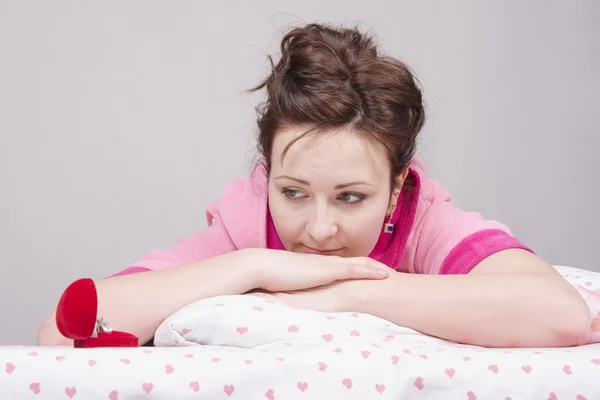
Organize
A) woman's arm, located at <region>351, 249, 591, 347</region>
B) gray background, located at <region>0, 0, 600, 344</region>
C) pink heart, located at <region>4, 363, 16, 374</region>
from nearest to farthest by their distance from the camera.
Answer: pink heart, located at <region>4, 363, 16, 374</region>, woman's arm, located at <region>351, 249, 591, 347</region>, gray background, located at <region>0, 0, 600, 344</region>

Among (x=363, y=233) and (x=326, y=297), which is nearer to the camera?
(x=326, y=297)

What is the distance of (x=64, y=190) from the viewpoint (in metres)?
2.41

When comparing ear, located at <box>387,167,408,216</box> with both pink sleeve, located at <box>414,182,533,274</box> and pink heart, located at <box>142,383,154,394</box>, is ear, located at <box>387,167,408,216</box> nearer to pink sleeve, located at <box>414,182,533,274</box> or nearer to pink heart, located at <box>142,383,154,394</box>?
pink sleeve, located at <box>414,182,533,274</box>

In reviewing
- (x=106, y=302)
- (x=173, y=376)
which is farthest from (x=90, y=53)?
(x=173, y=376)

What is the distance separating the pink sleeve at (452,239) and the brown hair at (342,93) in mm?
151

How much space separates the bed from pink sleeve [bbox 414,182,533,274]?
13.4 inches

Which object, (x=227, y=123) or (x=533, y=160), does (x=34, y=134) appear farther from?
(x=533, y=160)

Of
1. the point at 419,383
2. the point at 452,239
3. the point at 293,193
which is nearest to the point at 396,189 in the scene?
the point at 452,239

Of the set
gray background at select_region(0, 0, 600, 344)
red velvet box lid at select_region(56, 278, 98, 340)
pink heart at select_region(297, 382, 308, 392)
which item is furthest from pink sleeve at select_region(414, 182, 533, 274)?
gray background at select_region(0, 0, 600, 344)

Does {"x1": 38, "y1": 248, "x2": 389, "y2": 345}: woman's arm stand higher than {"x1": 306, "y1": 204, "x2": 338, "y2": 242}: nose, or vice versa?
{"x1": 306, "y1": 204, "x2": 338, "y2": 242}: nose

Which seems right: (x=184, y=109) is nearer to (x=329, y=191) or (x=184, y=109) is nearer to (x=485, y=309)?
(x=329, y=191)

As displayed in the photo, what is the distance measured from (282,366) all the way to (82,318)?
235 millimetres

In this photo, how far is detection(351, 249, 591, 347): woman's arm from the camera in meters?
1.18

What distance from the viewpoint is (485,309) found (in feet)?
3.87
